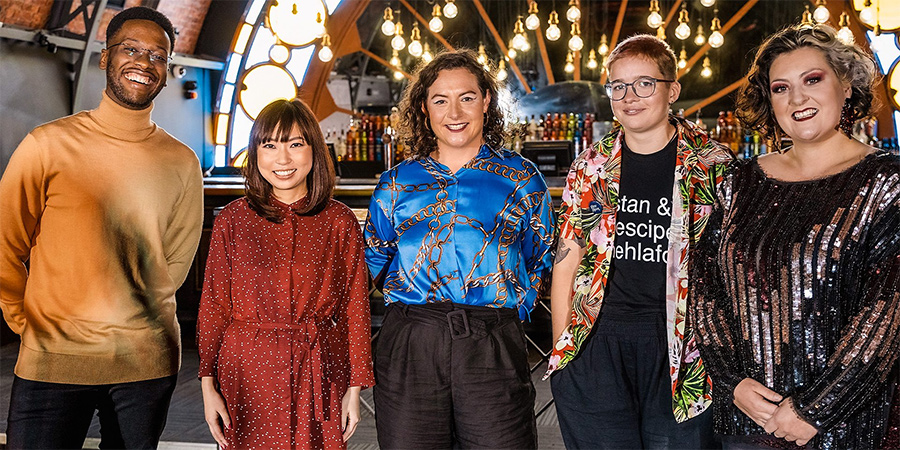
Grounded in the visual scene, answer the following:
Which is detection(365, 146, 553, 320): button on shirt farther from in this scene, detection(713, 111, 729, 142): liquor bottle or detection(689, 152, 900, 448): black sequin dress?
detection(713, 111, 729, 142): liquor bottle

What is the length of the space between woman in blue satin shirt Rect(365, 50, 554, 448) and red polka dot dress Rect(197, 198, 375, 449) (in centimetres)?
11

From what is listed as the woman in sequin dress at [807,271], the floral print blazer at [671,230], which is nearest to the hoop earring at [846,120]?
the woman in sequin dress at [807,271]

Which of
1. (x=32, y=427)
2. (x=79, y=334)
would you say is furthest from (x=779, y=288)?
(x=32, y=427)

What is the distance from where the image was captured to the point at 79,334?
77.5 inches

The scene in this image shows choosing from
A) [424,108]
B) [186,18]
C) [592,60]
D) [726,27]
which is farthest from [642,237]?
[726,27]

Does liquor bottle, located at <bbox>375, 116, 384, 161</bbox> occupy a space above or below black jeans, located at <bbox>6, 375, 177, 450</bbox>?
above

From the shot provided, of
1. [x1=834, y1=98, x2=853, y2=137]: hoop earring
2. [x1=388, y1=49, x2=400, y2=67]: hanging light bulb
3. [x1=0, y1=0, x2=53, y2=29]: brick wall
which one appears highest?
[x1=388, y1=49, x2=400, y2=67]: hanging light bulb

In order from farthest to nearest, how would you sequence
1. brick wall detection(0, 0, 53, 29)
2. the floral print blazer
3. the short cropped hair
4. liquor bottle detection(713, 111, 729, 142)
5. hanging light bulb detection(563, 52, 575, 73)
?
hanging light bulb detection(563, 52, 575, 73), liquor bottle detection(713, 111, 729, 142), brick wall detection(0, 0, 53, 29), the short cropped hair, the floral print blazer

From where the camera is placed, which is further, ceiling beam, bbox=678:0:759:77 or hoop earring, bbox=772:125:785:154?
ceiling beam, bbox=678:0:759:77

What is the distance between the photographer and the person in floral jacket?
1.84m

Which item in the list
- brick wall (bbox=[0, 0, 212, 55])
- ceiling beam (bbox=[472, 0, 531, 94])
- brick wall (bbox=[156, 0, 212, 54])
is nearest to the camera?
brick wall (bbox=[0, 0, 212, 55])

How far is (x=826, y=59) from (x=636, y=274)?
2.14 ft

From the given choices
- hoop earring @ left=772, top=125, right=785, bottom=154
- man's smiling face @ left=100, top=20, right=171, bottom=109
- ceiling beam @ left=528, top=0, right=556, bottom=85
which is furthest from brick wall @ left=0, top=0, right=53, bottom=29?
hoop earring @ left=772, top=125, right=785, bottom=154

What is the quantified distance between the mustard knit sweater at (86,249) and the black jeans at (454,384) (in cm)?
66
